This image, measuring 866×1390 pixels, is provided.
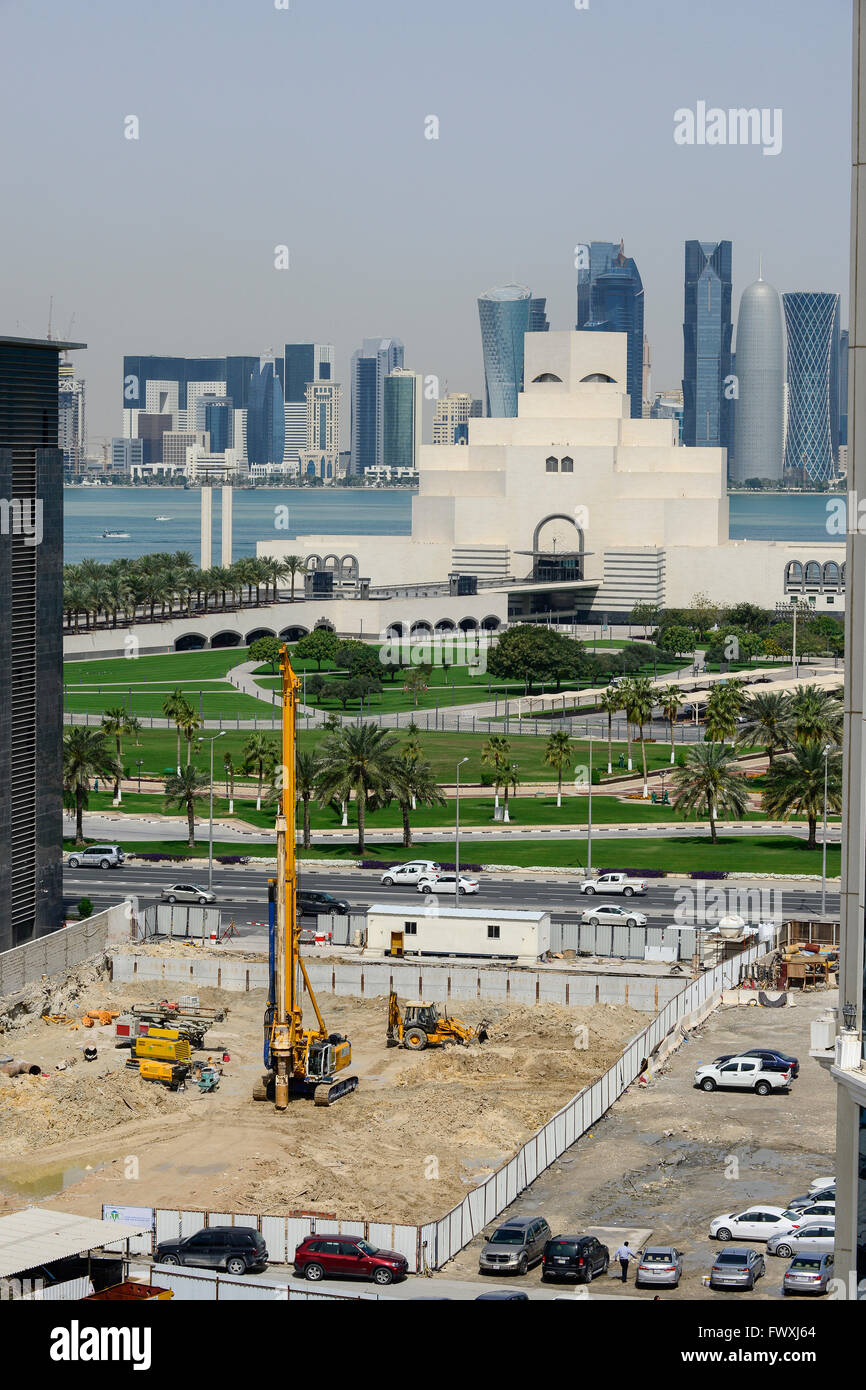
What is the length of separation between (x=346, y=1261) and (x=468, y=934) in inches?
945

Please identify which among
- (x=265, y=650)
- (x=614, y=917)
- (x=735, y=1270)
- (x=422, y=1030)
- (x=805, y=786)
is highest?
(x=265, y=650)

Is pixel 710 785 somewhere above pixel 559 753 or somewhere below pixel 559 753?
below

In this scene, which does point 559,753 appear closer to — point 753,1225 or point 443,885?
point 443,885

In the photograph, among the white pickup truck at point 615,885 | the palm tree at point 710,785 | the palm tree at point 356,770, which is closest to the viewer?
the white pickup truck at point 615,885

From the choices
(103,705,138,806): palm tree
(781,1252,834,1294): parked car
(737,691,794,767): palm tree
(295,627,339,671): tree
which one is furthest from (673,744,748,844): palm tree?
(295,627,339,671): tree

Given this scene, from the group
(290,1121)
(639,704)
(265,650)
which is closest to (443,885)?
(290,1121)

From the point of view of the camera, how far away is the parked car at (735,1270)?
28.2m

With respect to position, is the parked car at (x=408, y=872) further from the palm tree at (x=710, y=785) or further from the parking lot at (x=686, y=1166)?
the parking lot at (x=686, y=1166)

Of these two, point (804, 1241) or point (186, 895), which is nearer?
point (804, 1241)

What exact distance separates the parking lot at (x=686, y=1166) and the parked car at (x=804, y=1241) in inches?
9.2

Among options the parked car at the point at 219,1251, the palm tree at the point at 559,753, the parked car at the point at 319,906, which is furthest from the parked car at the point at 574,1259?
the palm tree at the point at 559,753

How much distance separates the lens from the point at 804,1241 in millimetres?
30016

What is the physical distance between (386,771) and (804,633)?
7538 centimetres

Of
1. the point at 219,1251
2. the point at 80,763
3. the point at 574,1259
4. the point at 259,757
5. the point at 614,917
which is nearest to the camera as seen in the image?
the point at 574,1259
